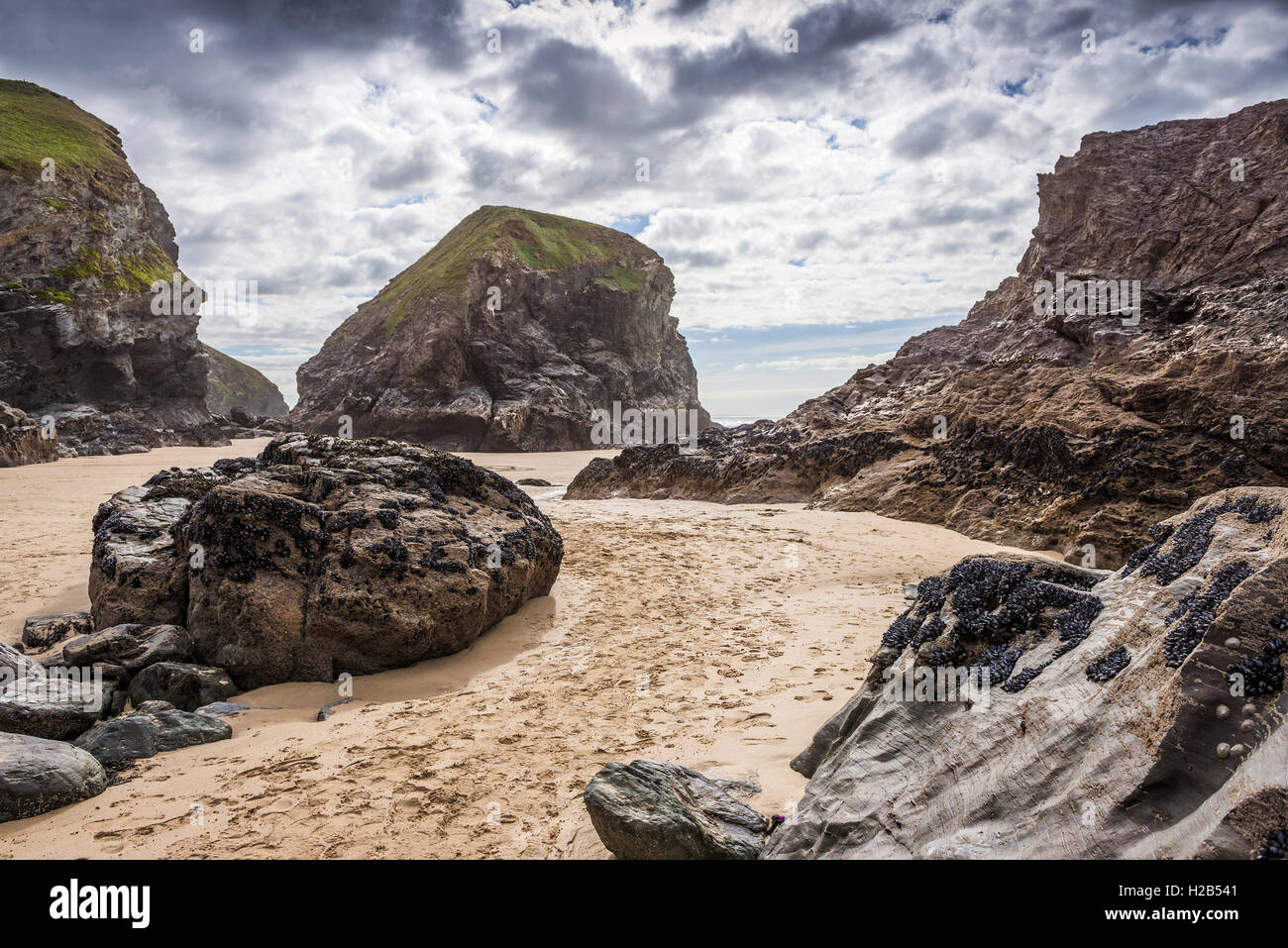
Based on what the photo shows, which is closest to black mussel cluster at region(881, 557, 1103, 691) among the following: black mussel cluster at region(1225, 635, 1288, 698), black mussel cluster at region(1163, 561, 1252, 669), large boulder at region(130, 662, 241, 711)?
black mussel cluster at region(1163, 561, 1252, 669)

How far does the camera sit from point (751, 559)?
13250 millimetres

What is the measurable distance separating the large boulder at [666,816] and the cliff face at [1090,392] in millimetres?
10786

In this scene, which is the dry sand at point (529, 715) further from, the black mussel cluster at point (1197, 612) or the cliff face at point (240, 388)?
the cliff face at point (240, 388)

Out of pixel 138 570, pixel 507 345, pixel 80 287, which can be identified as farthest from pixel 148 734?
pixel 507 345

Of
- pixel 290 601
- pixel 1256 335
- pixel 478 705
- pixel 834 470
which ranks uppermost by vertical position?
pixel 1256 335

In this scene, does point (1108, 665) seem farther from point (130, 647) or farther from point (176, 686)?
point (130, 647)

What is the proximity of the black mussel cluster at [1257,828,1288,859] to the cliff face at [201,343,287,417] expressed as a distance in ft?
441

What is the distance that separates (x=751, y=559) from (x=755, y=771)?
8277 mm

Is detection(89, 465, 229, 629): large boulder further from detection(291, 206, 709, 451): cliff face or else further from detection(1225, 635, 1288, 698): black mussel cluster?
detection(291, 206, 709, 451): cliff face

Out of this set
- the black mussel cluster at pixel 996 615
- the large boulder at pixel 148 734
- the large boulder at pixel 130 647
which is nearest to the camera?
the black mussel cluster at pixel 996 615

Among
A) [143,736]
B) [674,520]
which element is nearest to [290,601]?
[143,736]

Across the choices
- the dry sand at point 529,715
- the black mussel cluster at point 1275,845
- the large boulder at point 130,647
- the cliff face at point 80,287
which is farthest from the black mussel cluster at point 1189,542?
the cliff face at point 80,287

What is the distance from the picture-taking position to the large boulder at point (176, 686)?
684cm
